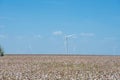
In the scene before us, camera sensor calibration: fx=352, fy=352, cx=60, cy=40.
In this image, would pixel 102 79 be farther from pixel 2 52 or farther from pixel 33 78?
pixel 2 52

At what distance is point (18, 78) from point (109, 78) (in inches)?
171

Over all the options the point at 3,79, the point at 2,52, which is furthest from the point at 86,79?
the point at 2,52

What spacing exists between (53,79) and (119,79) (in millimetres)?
3037

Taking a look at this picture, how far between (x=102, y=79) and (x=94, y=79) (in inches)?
17.2

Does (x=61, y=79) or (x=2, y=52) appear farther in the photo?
(x=2, y=52)

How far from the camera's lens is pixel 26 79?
1617 cm

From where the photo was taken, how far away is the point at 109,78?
16781 millimetres

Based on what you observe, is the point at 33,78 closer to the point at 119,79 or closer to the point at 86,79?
the point at 86,79

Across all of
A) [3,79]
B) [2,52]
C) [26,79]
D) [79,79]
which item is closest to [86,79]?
[79,79]

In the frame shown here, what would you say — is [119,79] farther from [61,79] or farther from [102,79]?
[61,79]

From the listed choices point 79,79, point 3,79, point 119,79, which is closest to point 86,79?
point 79,79

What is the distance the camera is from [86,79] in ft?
53.6

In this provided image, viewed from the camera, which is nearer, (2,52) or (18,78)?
(18,78)

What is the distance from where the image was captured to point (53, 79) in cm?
1625
